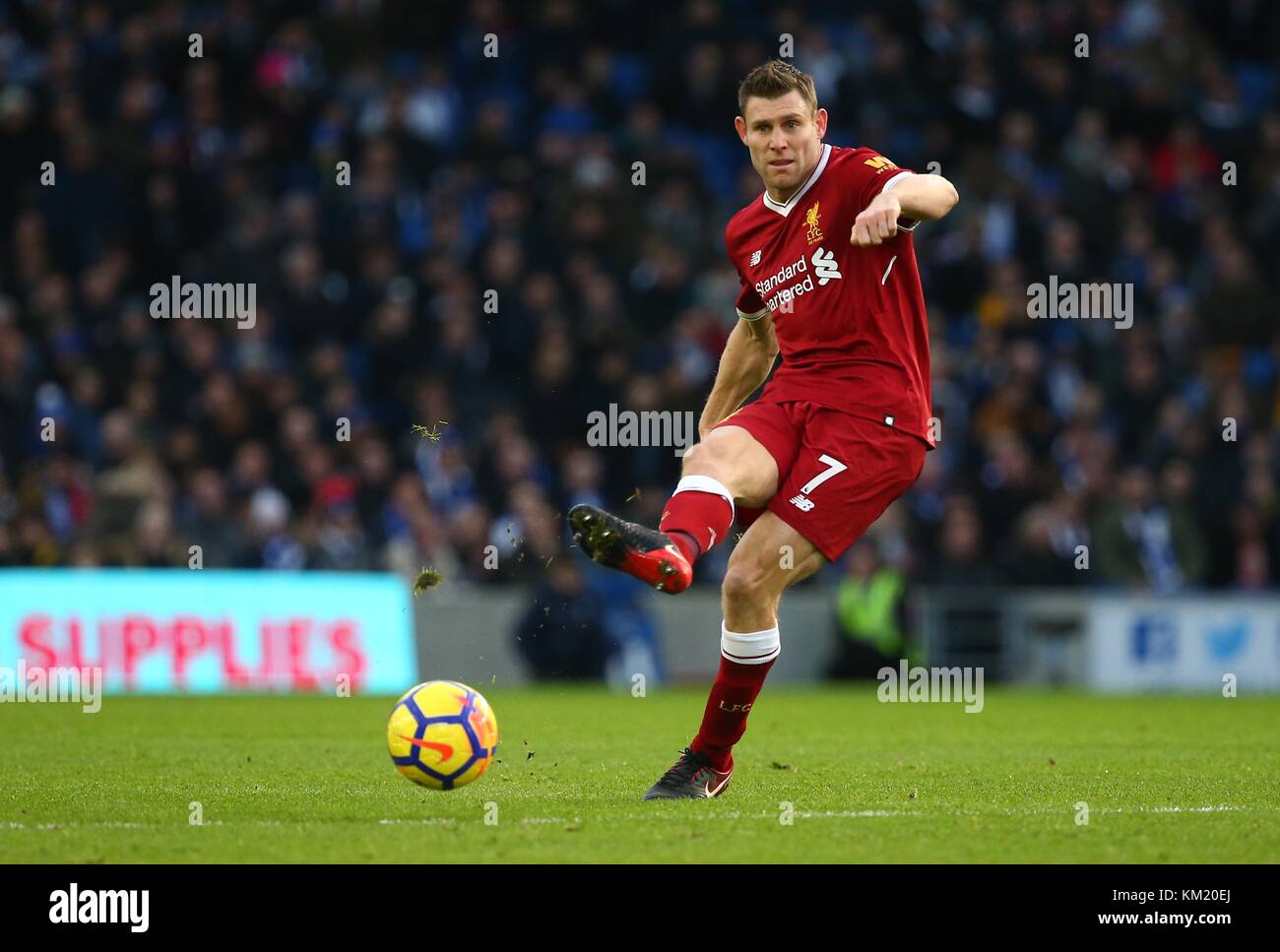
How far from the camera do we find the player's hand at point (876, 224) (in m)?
5.84

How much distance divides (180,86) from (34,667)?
7199mm

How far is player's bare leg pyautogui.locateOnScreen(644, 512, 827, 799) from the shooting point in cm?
640

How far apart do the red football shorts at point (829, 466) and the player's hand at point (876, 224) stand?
0.86 metres

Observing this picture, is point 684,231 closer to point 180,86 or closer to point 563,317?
point 563,317

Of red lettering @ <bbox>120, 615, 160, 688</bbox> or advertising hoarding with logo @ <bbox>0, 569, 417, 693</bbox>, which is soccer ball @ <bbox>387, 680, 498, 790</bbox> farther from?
red lettering @ <bbox>120, 615, 160, 688</bbox>

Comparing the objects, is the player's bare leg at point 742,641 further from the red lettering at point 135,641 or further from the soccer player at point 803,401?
the red lettering at point 135,641

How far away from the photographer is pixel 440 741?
20.9ft

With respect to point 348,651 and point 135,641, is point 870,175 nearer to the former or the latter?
point 348,651

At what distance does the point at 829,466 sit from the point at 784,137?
45.3 inches

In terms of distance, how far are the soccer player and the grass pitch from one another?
0.65 m
